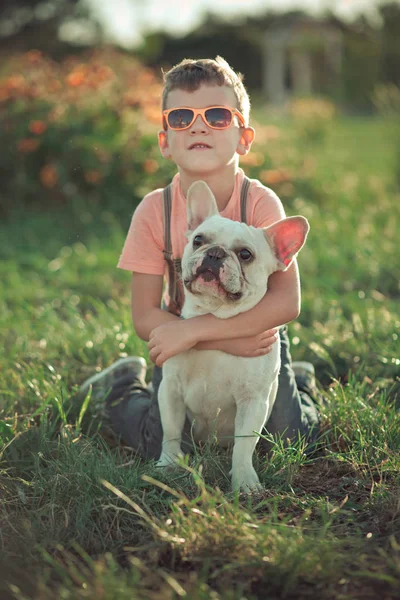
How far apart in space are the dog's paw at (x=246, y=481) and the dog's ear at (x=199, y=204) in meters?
0.92

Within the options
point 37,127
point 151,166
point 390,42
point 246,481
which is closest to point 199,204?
point 246,481

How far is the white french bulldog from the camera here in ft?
8.28

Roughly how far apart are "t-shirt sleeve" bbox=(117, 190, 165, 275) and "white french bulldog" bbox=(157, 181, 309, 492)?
0.26m

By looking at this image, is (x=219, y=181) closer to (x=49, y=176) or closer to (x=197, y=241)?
(x=197, y=241)

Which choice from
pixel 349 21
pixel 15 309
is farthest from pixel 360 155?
pixel 349 21

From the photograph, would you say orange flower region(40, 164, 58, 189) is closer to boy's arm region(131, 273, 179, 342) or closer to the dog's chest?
boy's arm region(131, 273, 179, 342)

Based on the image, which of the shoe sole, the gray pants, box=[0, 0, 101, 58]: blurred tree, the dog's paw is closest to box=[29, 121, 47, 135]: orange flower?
the shoe sole

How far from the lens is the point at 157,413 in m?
3.05

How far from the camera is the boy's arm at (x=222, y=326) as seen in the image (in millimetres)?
2652

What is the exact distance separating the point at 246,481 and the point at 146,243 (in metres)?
1.04

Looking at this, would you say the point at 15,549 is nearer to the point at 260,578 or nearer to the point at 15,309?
the point at 260,578

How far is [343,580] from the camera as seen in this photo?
1.95 m

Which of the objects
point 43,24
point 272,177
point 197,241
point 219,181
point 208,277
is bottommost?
point 208,277

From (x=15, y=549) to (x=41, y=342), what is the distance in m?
1.98
